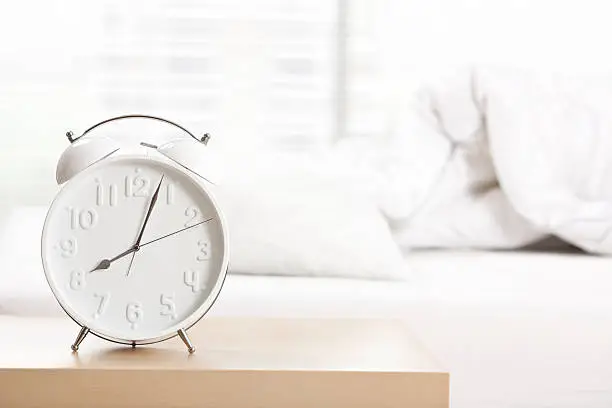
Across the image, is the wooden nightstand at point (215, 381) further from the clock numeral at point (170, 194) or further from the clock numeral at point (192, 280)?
the clock numeral at point (170, 194)

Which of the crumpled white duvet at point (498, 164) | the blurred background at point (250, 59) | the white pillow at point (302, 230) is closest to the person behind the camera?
the white pillow at point (302, 230)

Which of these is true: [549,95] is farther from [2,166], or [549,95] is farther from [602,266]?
[2,166]

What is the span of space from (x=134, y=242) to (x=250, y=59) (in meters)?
2.35

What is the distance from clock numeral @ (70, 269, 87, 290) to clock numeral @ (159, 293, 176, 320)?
0.11 metres

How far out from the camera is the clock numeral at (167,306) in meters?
1.40

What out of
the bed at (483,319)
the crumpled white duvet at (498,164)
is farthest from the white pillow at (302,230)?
the crumpled white duvet at (498,164)

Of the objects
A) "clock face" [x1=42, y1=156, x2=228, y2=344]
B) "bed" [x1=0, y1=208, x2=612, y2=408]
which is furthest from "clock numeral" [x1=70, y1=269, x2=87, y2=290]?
"bed" [x1=0, y1=208, x2=612, y2=408]

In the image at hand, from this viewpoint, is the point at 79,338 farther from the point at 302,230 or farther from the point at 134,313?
the point at 302,230

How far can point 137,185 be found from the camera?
1422 mm

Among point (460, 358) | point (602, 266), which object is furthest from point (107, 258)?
point (602, 266)

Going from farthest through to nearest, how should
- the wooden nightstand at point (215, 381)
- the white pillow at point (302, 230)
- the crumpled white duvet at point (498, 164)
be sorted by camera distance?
1. the crumpled white duvet at point (498, 164)
2. the white pillow at point (302, 230)
3. the wooden nightstand at point (215, 381)

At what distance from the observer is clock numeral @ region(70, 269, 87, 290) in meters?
1.39

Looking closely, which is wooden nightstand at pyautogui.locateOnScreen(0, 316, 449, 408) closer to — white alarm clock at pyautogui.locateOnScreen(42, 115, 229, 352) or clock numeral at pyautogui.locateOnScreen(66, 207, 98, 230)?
white alarm clock at pyautogui.locateOnScreen(42, 115, 229, 352)

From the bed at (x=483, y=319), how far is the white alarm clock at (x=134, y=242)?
546 millimetres
